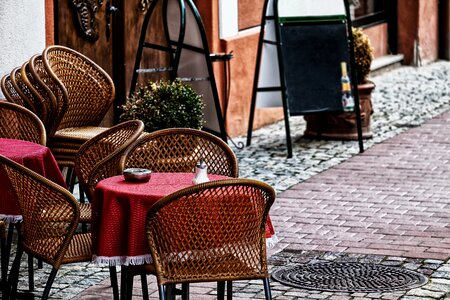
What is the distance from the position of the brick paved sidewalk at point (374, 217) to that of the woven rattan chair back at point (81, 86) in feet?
5.14

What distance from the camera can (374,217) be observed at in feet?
30.8

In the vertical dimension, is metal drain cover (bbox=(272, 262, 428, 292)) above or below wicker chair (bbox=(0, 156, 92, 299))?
below

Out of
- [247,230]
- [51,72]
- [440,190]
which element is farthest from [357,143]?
[247,230]

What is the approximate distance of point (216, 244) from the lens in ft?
19.0

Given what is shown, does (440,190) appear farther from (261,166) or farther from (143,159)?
(143,159)

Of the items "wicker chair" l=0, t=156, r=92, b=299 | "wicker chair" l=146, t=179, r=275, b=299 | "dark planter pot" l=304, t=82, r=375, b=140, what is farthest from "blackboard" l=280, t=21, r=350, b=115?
"wicker chair" l=146, t=179, r=275, b=299

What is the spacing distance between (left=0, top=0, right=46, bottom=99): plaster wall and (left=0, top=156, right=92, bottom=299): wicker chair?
3.10 meters

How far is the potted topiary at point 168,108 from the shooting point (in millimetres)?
9336

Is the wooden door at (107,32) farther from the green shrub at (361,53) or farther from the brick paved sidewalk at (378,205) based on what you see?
the green shrub at (361,53)

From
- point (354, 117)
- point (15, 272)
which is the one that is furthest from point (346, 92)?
point (15, 272)

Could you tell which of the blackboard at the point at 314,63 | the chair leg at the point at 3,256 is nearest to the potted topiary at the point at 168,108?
the chair leg at the point at 3,256

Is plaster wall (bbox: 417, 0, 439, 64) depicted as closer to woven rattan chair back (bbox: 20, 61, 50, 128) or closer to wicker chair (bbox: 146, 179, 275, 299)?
woven rattan chair back (bbox: 20, 61, 50, 128)

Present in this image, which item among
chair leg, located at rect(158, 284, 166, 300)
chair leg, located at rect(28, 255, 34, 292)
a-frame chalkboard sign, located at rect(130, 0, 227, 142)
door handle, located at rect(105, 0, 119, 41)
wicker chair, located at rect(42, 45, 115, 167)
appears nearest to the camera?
chair leg, located at rect(158, 284, 166, 300)

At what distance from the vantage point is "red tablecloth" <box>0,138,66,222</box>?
22.2 ft
